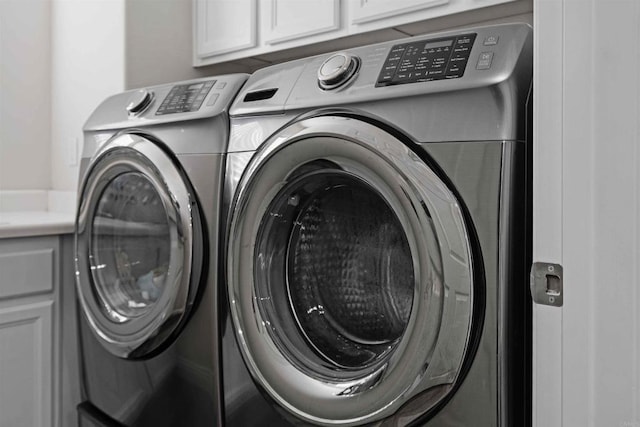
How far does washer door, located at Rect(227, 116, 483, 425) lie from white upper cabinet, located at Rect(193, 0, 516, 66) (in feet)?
2.38

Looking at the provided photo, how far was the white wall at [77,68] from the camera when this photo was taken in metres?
2.13

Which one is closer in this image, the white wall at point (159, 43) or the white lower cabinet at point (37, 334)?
the white lower cabinet at point (37, 334)

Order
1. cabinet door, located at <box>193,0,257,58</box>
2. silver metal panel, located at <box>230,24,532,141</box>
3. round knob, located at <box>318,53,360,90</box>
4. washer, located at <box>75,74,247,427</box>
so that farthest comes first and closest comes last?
1. cabinet door, located at <box>193,0,257,58</box>
2. washer, located at <box>75,74,247,427</box>
3. round knob, located at <box>318,53,360,90</box>
4. silver metal panel, located at <box>230,24,532,141</box>

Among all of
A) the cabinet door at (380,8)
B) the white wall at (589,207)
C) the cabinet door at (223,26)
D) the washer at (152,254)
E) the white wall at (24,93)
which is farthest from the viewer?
the white wall at (24,93)

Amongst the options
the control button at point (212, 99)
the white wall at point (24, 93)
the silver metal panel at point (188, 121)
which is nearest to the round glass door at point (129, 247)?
the silver metal panel at point (188, 121)

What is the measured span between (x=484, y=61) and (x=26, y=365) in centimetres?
164

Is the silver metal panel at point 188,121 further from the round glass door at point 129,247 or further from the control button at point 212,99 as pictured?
the round glass door at point 129,247

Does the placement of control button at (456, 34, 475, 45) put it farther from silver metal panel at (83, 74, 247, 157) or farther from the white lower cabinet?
the white lower cabinet

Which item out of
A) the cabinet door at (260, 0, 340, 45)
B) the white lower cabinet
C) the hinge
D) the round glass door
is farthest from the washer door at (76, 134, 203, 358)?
the hinge

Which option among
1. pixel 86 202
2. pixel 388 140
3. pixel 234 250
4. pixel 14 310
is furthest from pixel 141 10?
pixel 388 140

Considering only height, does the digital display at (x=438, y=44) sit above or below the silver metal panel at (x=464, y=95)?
above

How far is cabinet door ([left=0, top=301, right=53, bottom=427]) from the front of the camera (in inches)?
67.6

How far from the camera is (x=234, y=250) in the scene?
3.96 ft

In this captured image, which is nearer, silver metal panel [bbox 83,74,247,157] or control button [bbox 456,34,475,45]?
control button [bbox 456,34,475,45]
